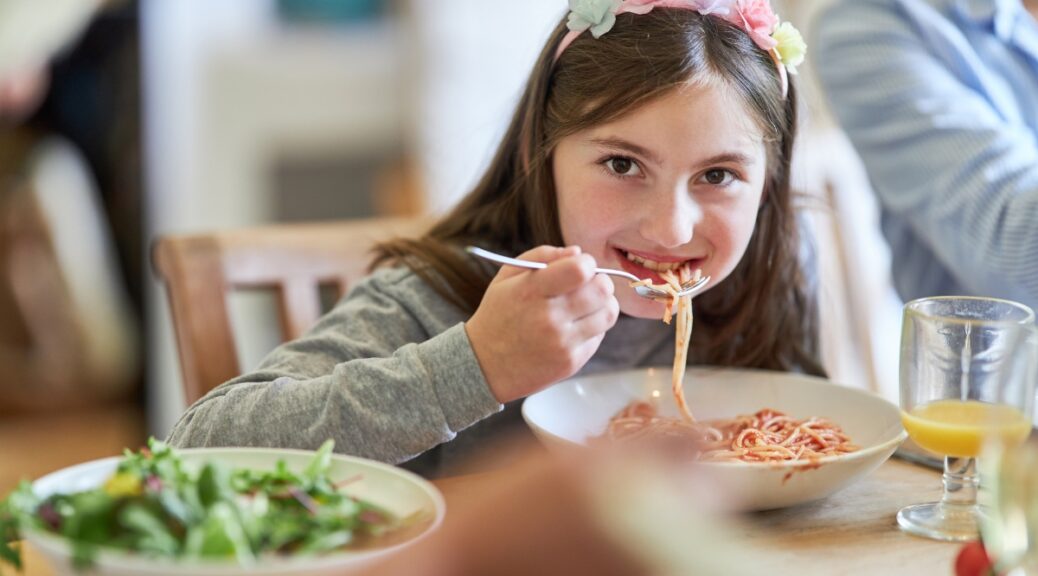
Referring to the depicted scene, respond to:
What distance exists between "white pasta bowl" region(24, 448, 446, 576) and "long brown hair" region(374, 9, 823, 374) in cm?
43

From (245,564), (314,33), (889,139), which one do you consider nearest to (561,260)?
(245,564)

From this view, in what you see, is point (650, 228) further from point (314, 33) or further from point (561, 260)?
point (314, 33)

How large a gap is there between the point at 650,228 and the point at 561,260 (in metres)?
0.24

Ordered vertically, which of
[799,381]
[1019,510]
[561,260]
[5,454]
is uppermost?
[561,260]

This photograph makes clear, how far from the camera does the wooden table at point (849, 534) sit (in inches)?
36.7

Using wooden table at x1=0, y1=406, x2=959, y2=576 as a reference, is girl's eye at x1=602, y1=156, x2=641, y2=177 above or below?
above

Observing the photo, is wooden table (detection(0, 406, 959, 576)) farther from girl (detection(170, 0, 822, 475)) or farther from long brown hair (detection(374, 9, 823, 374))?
long brown hair (detection(374, 9, 823, 374))

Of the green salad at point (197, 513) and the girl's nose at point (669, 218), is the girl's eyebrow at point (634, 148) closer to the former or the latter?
the girl's nose at point (669, 218)

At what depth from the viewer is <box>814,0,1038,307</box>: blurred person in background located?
1.62 metres

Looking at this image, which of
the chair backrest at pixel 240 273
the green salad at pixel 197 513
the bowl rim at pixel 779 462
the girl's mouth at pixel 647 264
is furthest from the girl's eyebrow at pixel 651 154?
the green salad at pixel 197 513

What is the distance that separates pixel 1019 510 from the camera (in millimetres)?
741

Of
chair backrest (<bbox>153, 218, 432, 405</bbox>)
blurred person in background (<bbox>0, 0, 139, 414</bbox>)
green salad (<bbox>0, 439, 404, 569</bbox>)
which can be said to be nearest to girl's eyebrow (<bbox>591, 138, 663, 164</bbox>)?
chair backrest (<bbox>153, 218, 432, 405</bbox>)

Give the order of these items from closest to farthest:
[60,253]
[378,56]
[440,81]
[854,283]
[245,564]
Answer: [245,564] < [854,283] < [60,253] < [440,81] < [378,56]

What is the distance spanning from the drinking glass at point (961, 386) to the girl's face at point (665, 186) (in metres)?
0.26
